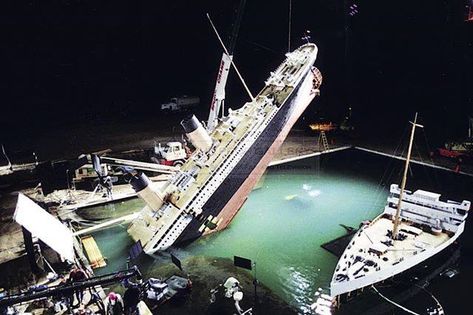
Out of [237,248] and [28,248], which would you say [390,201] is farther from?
[28,248]

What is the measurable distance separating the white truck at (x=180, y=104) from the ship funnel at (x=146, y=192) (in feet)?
92.5

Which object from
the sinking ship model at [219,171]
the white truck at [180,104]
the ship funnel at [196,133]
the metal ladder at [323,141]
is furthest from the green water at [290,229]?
the white truck at [180,104]

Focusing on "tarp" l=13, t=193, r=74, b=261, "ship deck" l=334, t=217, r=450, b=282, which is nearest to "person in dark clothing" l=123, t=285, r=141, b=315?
"tarp" l=13, t=193, r=74, b=261

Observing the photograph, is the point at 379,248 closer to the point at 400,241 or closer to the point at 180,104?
the point at 400,241

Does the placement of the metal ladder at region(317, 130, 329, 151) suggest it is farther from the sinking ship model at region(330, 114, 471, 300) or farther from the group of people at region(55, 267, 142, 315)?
the group of people at region(55, 267, 142, 315)

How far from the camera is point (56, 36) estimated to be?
48438 millimetres

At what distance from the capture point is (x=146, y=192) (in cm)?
1623

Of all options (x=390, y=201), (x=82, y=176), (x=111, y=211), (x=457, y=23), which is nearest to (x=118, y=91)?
(x=82, y=176)

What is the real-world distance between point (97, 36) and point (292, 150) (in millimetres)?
36547

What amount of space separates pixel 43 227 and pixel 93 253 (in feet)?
16.4

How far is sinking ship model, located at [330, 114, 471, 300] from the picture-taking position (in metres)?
12.8

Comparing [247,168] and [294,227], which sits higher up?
[247,168]

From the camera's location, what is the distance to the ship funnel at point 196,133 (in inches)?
671

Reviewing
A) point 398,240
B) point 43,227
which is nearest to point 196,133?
point 43,227
